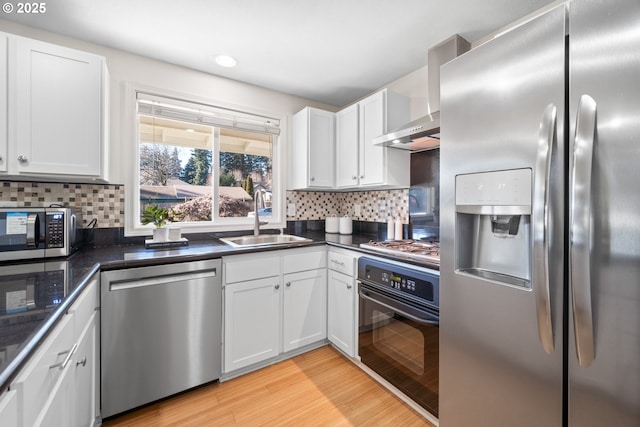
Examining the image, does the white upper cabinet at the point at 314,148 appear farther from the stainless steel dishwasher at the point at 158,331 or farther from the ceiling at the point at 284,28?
the stainless steel dishwasher at the point at 158,331

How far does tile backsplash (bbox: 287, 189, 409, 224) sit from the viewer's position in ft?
8.16

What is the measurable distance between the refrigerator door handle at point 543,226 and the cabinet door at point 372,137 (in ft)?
4.44

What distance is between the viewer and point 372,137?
2.31 meters

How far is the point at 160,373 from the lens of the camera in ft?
5.30

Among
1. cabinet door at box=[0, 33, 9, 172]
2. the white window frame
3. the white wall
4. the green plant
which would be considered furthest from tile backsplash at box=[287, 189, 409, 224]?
cabinet door at box=[0, 33, 9, 172]

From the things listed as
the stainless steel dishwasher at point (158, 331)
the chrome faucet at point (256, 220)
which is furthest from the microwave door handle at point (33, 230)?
the chrome faucet at point (256, 220)

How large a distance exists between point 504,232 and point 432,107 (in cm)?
113

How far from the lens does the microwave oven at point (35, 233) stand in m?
1.42

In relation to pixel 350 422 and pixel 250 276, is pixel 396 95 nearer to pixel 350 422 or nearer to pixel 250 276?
pixel 250 276

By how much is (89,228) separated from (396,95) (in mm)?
2563

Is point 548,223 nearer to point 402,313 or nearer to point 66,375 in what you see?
point 402,313

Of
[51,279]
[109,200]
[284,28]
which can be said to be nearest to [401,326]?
[51,279]

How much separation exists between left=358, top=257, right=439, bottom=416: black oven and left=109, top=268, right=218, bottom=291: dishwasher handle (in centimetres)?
104

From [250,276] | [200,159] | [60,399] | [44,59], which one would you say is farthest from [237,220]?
[60,399]
